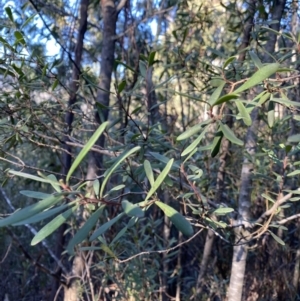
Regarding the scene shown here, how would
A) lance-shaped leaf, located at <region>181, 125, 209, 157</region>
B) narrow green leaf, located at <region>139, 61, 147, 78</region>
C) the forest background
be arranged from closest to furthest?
lance-shaped leaf, located at <region>181, 125, 209, 157</region> < narrow green leaf, located at <region>139, 61, 147, 78</region> < the forest background

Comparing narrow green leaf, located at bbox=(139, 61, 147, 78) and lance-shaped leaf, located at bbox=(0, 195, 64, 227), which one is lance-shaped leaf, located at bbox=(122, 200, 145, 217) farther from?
narrow green leaf, located at bbox=(139, 61, 147, 78)

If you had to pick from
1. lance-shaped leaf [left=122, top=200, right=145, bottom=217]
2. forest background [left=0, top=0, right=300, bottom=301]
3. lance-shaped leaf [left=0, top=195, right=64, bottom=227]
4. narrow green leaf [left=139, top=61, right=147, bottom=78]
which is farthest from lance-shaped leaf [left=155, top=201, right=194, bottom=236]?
narrow green leaf [left=139, top=61, right=147, bottom=78]

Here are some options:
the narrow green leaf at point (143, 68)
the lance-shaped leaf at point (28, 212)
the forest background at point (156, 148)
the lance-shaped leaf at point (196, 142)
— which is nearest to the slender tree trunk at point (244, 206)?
the forest background at point (156, 148)

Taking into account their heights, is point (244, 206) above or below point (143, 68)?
below

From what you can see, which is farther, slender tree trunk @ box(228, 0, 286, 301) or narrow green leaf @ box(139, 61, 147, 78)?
slender tree trunk @ box(228, 0, 286, 301)

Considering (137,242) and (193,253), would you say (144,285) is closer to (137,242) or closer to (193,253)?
(137,242)

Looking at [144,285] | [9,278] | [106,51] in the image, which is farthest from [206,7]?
[9,278]

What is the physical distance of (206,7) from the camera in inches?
92.0

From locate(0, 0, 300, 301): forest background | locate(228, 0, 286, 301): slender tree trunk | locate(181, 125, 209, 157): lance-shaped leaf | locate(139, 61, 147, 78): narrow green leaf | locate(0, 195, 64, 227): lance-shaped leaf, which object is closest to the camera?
locate(0, 195, 64, 227): lance-shaped leaf

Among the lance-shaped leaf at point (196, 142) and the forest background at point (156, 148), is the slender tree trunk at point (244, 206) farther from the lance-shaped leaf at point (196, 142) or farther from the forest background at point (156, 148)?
the lance-shaped leaf at point (196, 142)

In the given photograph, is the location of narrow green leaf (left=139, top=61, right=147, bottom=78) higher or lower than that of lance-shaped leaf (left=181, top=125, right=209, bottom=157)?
higher

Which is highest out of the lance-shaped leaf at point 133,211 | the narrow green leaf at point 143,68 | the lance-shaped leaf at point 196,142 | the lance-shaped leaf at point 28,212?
the narrow green leaf at point 143,68

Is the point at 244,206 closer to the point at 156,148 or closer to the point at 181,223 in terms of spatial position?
the point at 156,148

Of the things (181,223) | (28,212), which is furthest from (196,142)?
(28,212)
